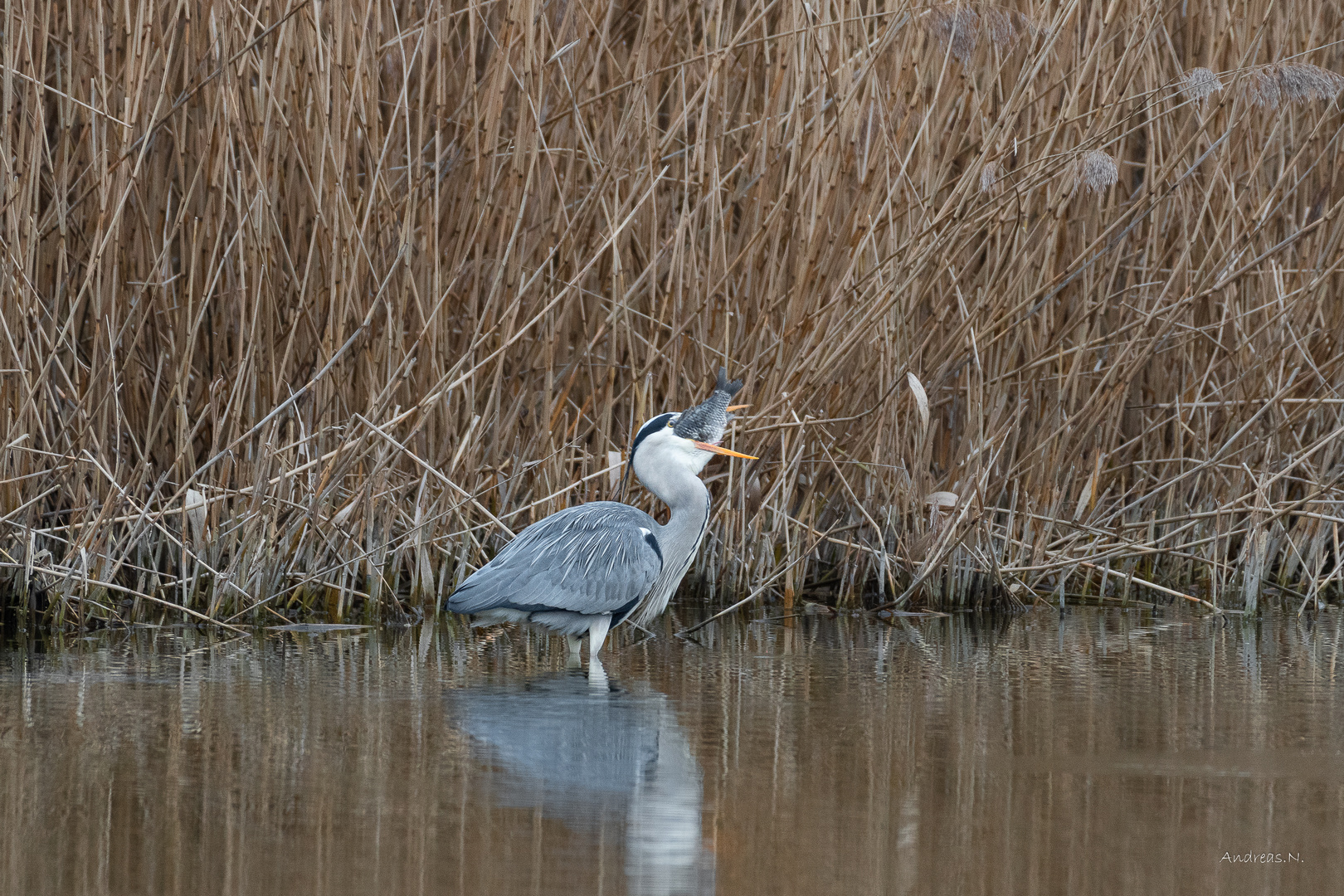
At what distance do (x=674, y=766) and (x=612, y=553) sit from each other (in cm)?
164

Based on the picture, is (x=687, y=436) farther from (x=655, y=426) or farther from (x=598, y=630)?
(x=598, y=630)

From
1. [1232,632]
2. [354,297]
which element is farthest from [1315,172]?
[354,297]

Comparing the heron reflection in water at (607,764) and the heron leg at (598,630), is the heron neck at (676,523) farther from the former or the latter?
the heron reflection in water at (607,764)

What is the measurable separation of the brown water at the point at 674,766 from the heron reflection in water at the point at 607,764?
0.01 metres

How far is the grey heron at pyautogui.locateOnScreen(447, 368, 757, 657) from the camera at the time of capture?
5.30m

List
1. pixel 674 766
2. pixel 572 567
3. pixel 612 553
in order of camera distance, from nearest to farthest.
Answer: pixel 674 766, pixel 572 567, pixel 612 553

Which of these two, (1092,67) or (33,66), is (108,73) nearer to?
(33,66)

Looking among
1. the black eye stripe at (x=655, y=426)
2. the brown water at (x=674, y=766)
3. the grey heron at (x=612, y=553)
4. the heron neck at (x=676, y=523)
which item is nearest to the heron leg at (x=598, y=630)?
the grey heron at (x=612, y=553)

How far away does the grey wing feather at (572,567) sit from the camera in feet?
17.3

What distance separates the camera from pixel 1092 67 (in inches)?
258

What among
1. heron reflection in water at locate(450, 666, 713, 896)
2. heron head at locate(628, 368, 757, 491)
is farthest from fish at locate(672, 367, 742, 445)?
heron reflection in water at locate(450, 666, 713, 896)

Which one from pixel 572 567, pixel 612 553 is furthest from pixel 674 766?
pixel 612 553

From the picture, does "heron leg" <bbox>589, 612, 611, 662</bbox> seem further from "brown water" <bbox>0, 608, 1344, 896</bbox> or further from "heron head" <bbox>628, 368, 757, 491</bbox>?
"heron head" <bbox>628, 368, 757, 491</bbox>

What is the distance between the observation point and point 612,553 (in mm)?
5469
